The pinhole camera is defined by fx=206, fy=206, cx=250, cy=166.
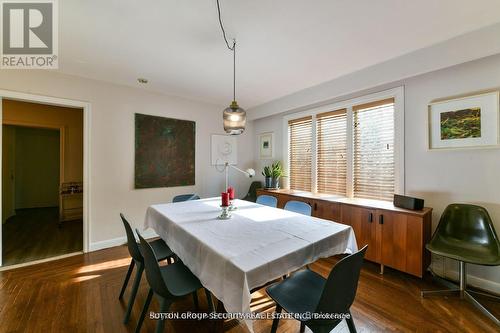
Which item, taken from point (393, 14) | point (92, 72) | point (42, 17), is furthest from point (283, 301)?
point (92, 72)

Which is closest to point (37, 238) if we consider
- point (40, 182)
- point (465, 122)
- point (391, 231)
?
point (40, 182)

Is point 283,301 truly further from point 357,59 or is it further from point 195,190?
point 195,190

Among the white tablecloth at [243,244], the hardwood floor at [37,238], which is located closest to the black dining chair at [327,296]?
the white tablecloth at [243,244]

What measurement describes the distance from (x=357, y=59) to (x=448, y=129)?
1292mm

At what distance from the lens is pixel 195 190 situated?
407 centimetres

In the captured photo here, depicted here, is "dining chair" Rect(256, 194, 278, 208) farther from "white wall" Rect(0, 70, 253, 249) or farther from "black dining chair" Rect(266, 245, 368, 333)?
"white wall" Rect(0, 70, 253, 249)

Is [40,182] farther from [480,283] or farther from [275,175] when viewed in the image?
[480,283]

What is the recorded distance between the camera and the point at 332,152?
3496mm

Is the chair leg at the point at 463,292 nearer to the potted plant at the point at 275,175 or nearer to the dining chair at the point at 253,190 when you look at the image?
the potted plant at the point at 275,175

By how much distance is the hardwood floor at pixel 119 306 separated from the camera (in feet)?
5.46

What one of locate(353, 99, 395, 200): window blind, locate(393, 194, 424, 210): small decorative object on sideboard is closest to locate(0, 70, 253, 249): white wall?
locate(353, 99, 395, 200): window blind

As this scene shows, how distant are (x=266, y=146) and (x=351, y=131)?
6.20ft

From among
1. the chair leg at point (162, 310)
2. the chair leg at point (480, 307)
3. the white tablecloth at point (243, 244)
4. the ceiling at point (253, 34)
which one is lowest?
the chair leg at point (480, 307)

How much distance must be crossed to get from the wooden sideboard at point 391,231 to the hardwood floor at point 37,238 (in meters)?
4.02
